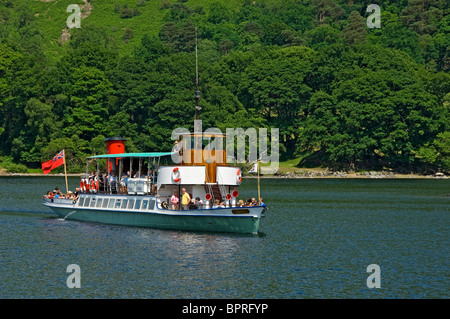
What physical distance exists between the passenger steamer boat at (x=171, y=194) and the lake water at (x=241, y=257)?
4.06 ft

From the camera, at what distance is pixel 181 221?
73.0 meters

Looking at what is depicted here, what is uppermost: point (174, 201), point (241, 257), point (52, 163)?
point (52, 163)

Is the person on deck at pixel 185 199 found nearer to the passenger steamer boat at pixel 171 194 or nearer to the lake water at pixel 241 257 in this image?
the passenger steamer boat at pixel 171 194

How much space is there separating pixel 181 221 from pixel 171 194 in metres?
3.65

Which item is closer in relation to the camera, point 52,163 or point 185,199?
point 185,199

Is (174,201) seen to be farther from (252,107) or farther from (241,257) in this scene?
(252,107)

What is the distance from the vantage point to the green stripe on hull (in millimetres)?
70625

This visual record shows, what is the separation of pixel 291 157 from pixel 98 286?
142 m

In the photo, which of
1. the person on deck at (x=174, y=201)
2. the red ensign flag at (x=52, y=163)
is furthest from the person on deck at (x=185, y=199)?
the red ensign flag at (x=52, y=163)

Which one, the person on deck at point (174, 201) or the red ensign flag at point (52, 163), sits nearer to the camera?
the person on deck at point (174, 201)

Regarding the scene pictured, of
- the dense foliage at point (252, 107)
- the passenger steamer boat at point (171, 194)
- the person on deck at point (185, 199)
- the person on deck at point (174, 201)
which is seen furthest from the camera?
the dense foliage at point (252, 107)

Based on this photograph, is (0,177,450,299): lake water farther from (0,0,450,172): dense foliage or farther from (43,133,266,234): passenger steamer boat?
(0,0,450,172): dense foliage

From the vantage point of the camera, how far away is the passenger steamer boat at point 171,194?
71.0 meters

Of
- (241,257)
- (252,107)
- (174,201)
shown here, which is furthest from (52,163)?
(252,107)
